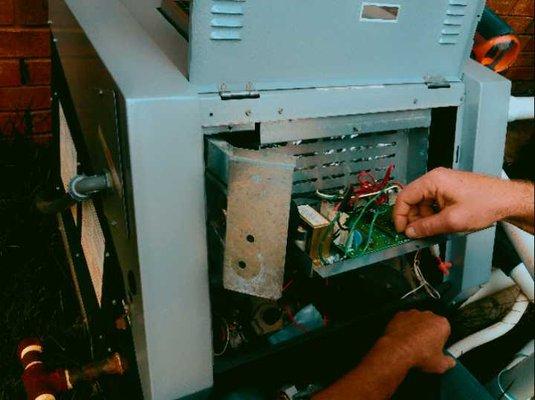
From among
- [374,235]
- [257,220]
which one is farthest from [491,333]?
[257,220]

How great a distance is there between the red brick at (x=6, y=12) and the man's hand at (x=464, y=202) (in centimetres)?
136

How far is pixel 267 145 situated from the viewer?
2.94 feet

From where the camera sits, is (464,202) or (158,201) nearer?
(158,201)

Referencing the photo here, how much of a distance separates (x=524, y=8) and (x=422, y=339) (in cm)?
203

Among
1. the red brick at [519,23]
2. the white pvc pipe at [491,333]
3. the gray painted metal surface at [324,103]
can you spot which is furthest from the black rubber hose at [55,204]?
the red brick at [519,23]

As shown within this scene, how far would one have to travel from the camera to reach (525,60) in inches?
→ 101

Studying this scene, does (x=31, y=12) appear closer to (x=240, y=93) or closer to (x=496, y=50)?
(x=240, y=93)

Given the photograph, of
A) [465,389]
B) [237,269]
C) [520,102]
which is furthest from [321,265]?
[520,102]

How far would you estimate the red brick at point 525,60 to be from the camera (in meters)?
2.53

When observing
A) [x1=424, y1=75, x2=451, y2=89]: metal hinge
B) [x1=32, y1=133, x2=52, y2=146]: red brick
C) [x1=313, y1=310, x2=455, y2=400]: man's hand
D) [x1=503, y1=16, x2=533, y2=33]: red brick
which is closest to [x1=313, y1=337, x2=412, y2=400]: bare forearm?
[x1=313, y1=310, x2=455, y2=400]: man's hand

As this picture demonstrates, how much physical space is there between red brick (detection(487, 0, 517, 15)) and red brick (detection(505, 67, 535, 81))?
15.2 inches

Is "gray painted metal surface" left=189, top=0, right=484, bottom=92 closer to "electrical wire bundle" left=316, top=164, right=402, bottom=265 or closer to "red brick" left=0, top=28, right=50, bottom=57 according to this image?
"electrical wire bundle" left=316, top=164, right=402, bottom=265

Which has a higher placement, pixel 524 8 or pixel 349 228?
pixel 524 8

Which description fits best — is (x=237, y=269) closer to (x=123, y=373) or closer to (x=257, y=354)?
(x=257, y=354)
